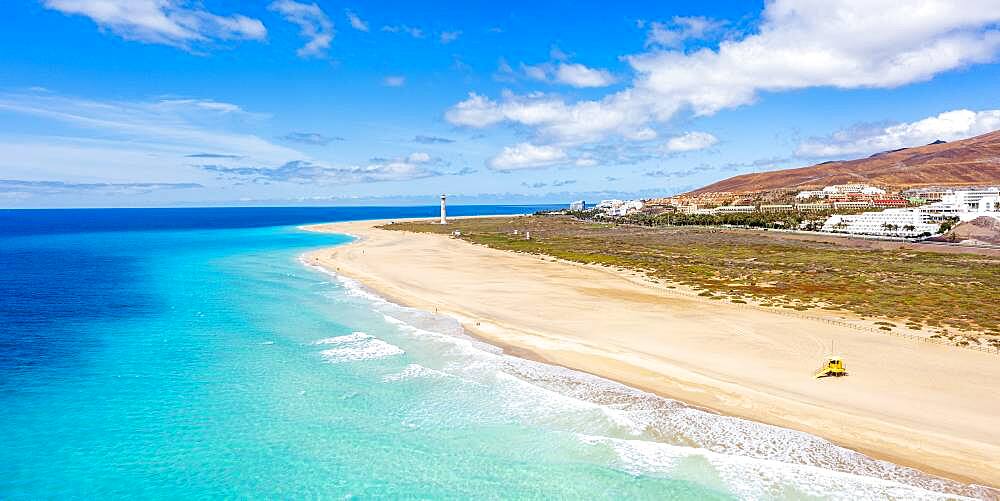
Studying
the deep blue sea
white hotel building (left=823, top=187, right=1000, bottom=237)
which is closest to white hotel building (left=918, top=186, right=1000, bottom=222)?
white hotel building (left=823, top=187, right=1000, bottom=237)

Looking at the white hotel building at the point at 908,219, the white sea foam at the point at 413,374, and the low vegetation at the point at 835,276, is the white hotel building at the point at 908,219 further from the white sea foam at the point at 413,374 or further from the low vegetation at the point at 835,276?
the white sea foam at the point at 413,374

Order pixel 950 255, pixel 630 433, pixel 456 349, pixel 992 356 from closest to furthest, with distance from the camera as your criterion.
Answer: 1. pixel 630 433
2. pixel 992 356
3. pixel 456 349
4. pixel 950 255

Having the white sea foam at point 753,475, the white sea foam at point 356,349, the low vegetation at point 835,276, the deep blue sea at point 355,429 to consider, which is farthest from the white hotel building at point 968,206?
the white sea foam at point 356,349

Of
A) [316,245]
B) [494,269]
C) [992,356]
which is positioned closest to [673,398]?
[992,356]

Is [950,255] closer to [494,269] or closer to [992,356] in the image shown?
[992,356]

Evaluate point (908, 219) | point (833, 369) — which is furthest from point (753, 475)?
point (908, 219)

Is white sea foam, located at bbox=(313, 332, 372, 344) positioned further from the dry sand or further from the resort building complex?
the resort building complex
